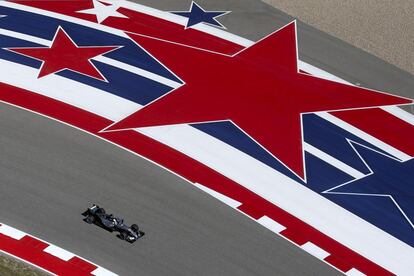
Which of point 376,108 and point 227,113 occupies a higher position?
point 376,108

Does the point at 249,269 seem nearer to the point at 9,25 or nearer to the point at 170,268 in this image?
the point at 170,268

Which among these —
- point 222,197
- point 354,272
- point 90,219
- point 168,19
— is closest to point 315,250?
point 354,272

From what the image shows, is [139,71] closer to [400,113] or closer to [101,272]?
[400,113]

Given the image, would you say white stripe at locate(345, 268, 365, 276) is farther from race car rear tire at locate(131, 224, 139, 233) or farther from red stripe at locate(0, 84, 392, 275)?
race car rear tire at locate(131, 224, 139, 233)

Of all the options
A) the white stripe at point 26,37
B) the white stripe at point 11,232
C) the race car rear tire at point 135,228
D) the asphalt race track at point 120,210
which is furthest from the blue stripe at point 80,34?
the white stripe at point 11,232

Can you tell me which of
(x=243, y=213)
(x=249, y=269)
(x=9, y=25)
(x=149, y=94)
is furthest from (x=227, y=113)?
(x=9, y=25)

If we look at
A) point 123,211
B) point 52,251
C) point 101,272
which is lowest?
point 101,272

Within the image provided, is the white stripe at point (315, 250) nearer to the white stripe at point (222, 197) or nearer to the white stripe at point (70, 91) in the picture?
the white stripe at point (222, 197)
